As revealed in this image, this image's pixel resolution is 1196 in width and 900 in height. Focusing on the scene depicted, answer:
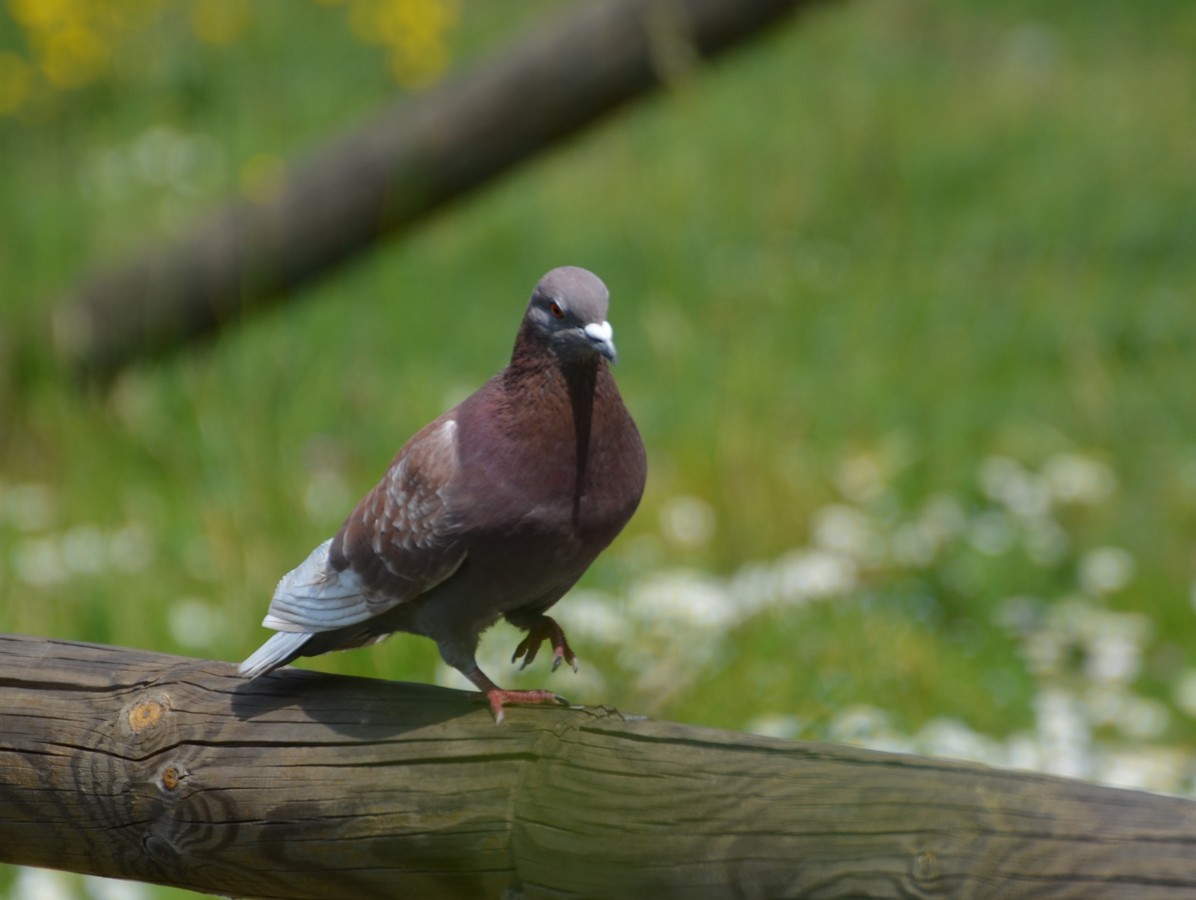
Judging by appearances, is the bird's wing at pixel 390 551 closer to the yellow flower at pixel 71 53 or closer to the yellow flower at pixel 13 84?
the yellow flower at pixel 71 53

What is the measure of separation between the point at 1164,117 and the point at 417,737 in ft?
19.4

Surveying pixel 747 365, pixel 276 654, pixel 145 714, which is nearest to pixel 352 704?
pixel 276 654

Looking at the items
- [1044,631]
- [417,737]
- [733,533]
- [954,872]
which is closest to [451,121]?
[733,533]

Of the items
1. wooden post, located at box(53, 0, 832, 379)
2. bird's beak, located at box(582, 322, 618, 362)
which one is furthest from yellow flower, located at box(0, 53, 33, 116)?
bird's beak, located at box(582, 322, 618, 362)

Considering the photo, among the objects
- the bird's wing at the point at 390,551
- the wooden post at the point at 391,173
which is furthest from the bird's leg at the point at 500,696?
the wooden post at the point at 391,173

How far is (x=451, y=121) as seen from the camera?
13.8 feet

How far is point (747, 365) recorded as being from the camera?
13.4 ft

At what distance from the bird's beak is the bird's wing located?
0.20 meters

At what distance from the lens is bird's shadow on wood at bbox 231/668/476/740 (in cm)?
149

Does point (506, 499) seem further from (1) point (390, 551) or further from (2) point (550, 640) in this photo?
(2) point (550, 640)

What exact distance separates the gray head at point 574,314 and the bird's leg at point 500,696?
0.38 m

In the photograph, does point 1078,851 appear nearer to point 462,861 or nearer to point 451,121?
point 462,861

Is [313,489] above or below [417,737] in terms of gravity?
above

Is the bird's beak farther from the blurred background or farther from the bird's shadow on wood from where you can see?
the blurred background
